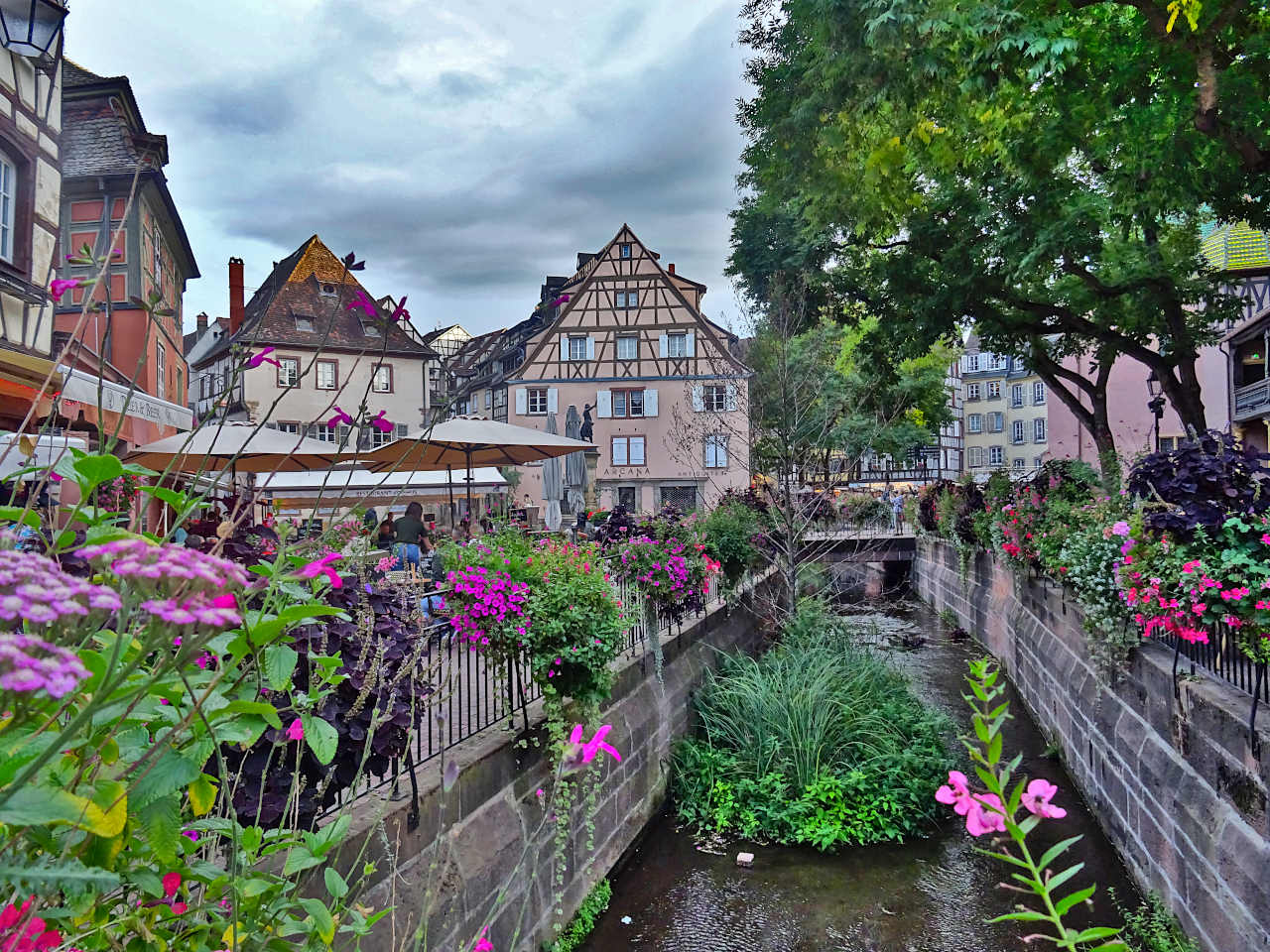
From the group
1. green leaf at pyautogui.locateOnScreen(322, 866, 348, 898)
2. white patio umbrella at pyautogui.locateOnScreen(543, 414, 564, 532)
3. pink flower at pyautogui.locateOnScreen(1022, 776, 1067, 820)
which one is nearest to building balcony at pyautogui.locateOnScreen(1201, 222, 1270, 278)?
white patio umbrella at pyautogui.locateOnScreen(543, 414, 564, 532)

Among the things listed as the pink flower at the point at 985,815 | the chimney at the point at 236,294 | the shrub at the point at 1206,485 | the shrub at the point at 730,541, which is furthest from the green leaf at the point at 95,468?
the chimney at the point at 236,294

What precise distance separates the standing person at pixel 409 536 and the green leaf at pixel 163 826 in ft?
33.7

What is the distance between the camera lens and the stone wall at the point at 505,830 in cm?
434

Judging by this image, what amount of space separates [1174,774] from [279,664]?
268 inches

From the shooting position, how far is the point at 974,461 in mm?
65250

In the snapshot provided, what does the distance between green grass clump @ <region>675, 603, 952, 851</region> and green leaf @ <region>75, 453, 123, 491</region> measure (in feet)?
25.7

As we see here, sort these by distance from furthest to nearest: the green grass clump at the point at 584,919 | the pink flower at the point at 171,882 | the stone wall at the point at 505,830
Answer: the green grass clump at the point at 584,919
the stone wall at the point at 505,830
the pink flower at the point at 171,882

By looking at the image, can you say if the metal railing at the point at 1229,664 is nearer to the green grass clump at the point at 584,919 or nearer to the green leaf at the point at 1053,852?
the green grass clump at the point at 584,919

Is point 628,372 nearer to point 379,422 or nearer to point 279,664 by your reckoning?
point 379,422

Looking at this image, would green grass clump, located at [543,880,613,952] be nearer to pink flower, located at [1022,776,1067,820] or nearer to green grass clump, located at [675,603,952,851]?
green grass clump, located at [675,603,952,851]

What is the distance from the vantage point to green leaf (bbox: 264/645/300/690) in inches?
61.1

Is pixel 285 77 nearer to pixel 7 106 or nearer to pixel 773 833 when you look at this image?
pixel 773 833

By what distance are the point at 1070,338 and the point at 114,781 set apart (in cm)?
1763

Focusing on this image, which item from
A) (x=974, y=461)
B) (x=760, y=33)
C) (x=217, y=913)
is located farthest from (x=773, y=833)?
(x=974, y=461)
